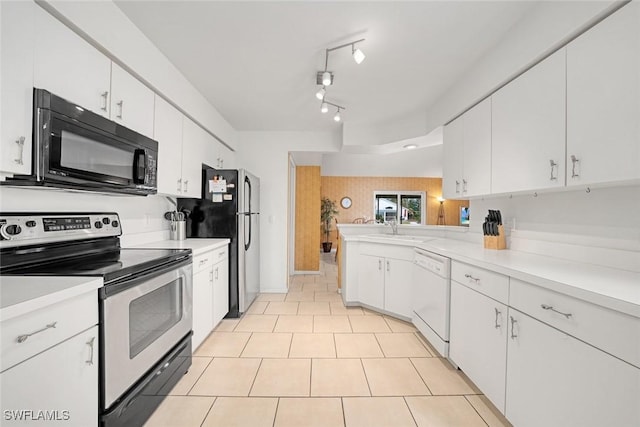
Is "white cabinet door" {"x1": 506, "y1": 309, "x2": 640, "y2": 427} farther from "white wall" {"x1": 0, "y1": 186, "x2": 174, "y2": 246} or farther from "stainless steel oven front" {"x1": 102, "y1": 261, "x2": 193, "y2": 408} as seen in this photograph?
"white wall" {"x1": 0, "y1": 186, "x2": 174, "y2": 246}

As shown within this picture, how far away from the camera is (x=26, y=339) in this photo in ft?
3.18

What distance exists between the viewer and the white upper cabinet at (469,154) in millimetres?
2373

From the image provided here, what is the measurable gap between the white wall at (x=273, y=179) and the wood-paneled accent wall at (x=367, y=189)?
4.85 m

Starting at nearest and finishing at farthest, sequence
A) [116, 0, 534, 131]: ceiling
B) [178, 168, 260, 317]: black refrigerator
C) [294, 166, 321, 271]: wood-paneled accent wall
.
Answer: [116, 0, 534, 131]: ceiling
[178, 168, 260, 317]: black refrigerator
[294, 166, 321, 271]: wood-paneled accent wall

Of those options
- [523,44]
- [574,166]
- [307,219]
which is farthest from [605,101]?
[307,219]

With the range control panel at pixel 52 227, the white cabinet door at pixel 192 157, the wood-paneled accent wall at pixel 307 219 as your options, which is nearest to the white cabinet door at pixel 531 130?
the white cabinet door at pixel 192 157

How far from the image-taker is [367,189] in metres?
9.34

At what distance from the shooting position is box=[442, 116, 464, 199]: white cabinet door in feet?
9.23

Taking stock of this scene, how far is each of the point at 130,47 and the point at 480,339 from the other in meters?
2.93

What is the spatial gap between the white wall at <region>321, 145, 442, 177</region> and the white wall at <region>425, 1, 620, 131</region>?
18.6 ft

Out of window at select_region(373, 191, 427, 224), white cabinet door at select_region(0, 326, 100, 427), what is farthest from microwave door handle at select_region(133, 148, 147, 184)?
window at select_region(373, 191, 427, 224)

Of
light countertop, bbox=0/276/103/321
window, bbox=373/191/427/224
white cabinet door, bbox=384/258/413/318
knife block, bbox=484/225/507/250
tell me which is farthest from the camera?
window, bbox=373/191/427/224

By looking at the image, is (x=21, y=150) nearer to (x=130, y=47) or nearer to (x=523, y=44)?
(x=130, y=47)

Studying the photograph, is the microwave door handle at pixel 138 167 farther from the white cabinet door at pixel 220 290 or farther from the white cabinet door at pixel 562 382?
the white cabinet door at pixel 562 382
